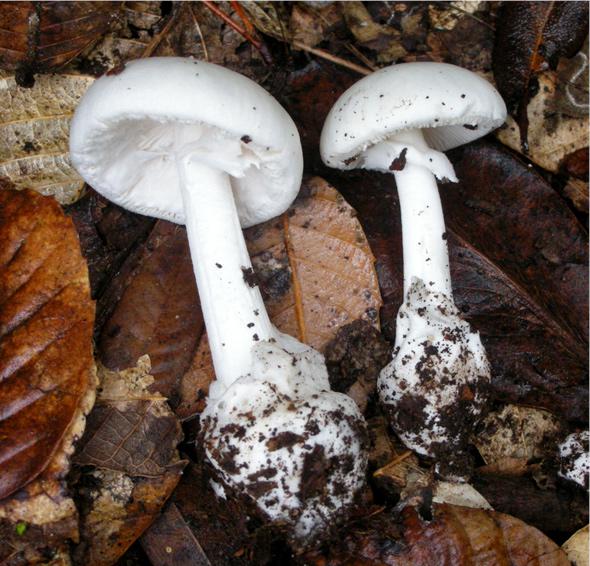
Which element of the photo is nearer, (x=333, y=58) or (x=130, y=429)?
(x=130, y=429)

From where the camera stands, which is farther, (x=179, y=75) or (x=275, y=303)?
(x=275, y=303)

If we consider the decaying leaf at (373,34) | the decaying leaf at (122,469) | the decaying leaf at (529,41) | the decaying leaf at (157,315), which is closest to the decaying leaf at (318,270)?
the decaying leaf at (157,315)

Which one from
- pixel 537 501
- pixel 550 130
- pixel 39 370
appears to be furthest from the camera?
pixel 550 130

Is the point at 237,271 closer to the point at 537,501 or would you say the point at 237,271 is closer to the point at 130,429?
the point at 130,429

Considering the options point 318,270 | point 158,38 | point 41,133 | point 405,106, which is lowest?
point 318,270

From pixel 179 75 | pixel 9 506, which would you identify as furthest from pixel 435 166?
pixel 9 506

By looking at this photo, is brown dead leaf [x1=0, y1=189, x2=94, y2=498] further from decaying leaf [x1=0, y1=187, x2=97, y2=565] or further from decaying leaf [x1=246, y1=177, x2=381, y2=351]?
decaying leaf [x1=246, y1=177, x2=381, y2=351]

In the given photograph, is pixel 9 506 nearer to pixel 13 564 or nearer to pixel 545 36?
pixel 13 564

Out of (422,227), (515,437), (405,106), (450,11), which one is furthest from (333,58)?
(515,437)
